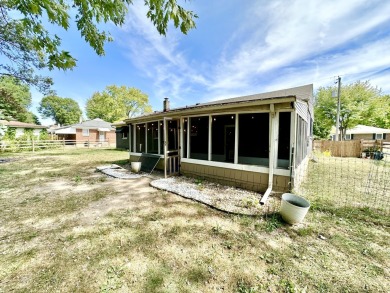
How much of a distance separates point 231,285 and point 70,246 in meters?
2.52

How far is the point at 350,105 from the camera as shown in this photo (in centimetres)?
1869

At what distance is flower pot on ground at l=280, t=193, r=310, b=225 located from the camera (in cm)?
316

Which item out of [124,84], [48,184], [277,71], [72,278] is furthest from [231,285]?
[124,84]

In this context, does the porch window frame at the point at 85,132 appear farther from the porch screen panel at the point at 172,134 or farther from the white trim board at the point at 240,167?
the white trim board at the point at 240,167

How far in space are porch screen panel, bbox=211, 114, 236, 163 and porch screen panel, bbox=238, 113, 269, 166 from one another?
1.57ft

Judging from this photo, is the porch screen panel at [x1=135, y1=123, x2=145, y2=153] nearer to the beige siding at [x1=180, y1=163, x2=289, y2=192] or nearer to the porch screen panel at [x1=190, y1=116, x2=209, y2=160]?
the porch screen panel at [x1=190, y1=116, x2=209, y2=160]

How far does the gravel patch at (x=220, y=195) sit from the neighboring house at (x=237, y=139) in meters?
0.39

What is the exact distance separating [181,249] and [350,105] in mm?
24749

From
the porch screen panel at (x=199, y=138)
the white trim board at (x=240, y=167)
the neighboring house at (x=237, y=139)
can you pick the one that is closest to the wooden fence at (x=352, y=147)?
the neighboring house at (x=237, y=139)

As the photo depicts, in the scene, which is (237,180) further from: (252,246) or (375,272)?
(375,272)

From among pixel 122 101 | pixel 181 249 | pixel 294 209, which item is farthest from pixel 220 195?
pixel 122 101

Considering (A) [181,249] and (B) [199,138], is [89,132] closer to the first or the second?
(B) [199,138]

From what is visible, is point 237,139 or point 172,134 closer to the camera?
point 237,139

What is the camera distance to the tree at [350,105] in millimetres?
18938
